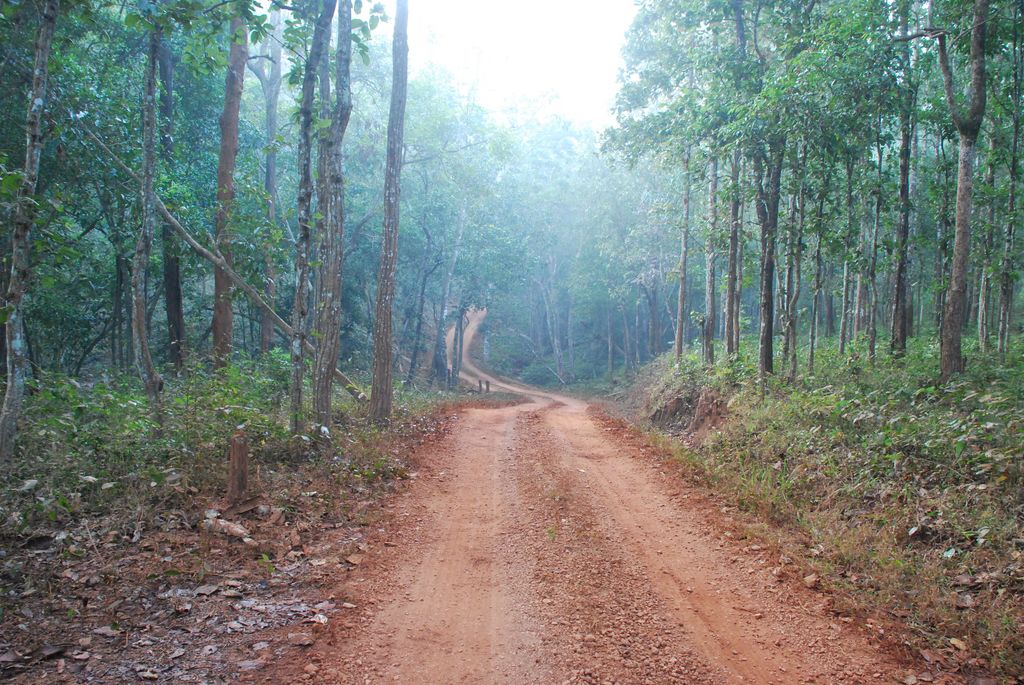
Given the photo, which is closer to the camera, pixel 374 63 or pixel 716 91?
pixel 716 91

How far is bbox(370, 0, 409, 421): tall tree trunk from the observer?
11.9 meters

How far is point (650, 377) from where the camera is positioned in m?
25.3

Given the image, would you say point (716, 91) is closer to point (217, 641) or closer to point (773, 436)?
point (773, 436)

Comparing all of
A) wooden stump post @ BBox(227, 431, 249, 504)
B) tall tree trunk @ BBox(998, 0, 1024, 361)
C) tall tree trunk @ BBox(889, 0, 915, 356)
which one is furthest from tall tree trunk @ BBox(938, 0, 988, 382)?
wooden stump post @ BBox(227, 431, 249, 504)

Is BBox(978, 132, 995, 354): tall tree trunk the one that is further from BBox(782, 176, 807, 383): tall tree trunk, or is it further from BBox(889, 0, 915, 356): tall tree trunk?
BBox(782, 176, 807, 383): tall tree trunk

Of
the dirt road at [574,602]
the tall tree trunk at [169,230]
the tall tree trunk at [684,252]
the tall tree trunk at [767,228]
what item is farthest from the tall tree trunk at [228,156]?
the tall tree trunk at [684,252]

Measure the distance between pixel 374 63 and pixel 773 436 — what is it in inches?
847

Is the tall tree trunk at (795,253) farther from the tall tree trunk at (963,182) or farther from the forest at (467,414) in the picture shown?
the tall tree trunk at (963,182)

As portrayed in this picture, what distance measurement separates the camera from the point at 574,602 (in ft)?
15.8

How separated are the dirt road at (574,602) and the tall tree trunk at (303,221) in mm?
2456

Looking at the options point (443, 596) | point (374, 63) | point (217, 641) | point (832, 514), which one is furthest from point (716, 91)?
point (374, 63)

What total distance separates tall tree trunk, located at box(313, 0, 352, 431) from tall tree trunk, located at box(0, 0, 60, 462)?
145 inches

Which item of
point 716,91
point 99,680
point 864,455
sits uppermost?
point 716,91

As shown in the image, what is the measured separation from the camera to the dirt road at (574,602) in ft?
12.9
